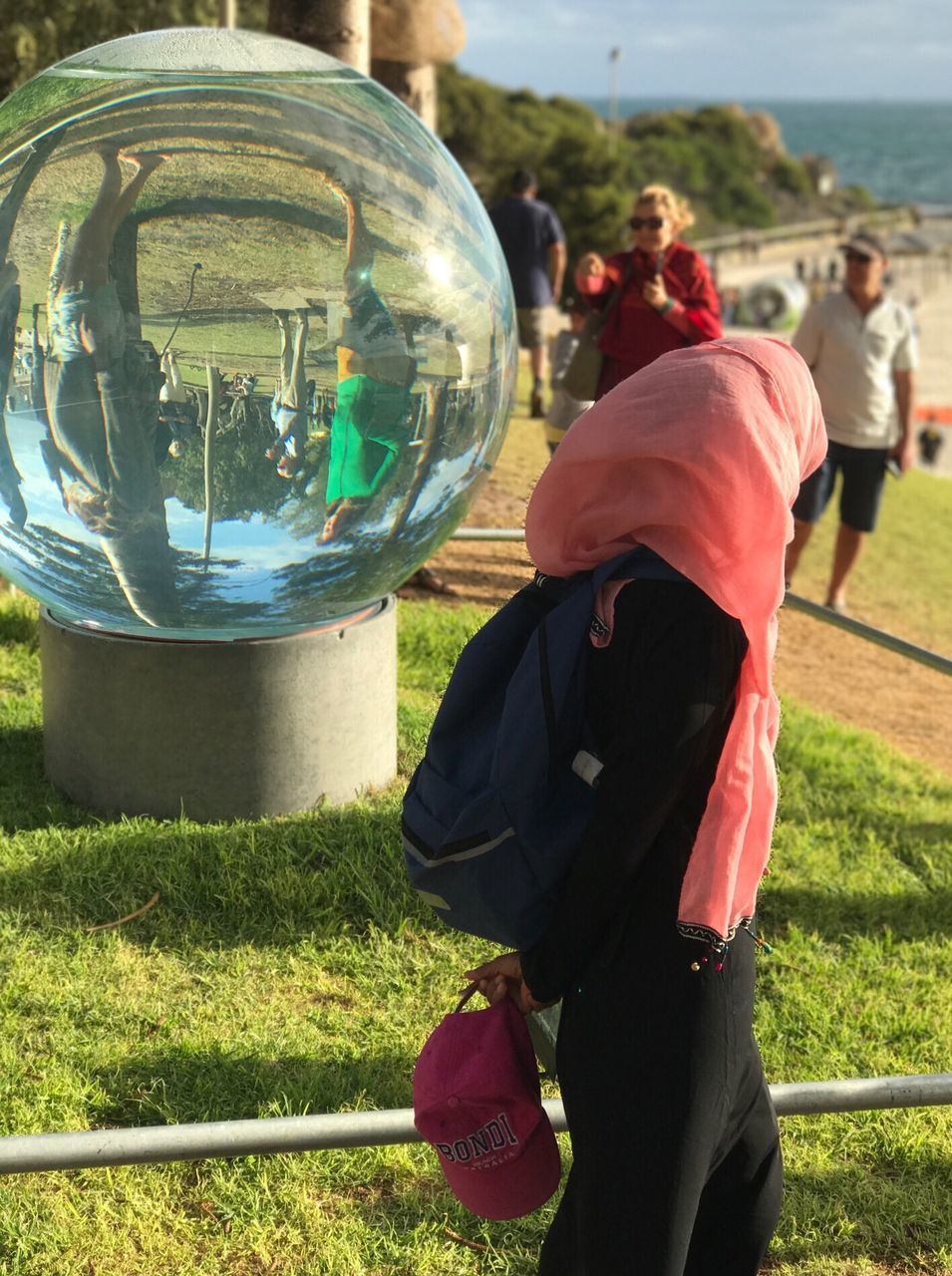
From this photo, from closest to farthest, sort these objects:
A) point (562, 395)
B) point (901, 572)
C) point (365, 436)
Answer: point (365, 436) < point (562, 395) < point (901, 572)

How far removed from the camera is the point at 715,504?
2066 millimetres

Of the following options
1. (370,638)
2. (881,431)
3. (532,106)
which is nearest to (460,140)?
(532,106)

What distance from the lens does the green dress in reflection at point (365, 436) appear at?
3418mm

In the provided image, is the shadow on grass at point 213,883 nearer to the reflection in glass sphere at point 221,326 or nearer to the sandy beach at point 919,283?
the reflection in glass sphere at point 221,326

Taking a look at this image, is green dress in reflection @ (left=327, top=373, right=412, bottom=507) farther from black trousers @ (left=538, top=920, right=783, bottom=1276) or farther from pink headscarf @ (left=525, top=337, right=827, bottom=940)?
black trousers @ (left=538, top=920, right=783, bottom=1276)

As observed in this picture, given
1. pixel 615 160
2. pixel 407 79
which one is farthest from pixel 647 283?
pixel 615 160

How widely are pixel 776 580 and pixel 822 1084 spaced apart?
1118 millimetres

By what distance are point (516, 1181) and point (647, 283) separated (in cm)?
483

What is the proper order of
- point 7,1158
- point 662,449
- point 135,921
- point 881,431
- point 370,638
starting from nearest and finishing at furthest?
1. point 662,449
2. point 7,1158
3. point 135,921
4. point 370,638
5. point 881,431

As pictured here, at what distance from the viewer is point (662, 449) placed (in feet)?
6.81

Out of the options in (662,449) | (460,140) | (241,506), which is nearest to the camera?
(662,449)

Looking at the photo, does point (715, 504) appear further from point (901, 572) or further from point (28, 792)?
point (901, 572)

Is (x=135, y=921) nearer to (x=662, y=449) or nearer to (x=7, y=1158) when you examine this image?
(x=7, y=1158)

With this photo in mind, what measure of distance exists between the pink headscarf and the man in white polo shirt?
16.9 ft
